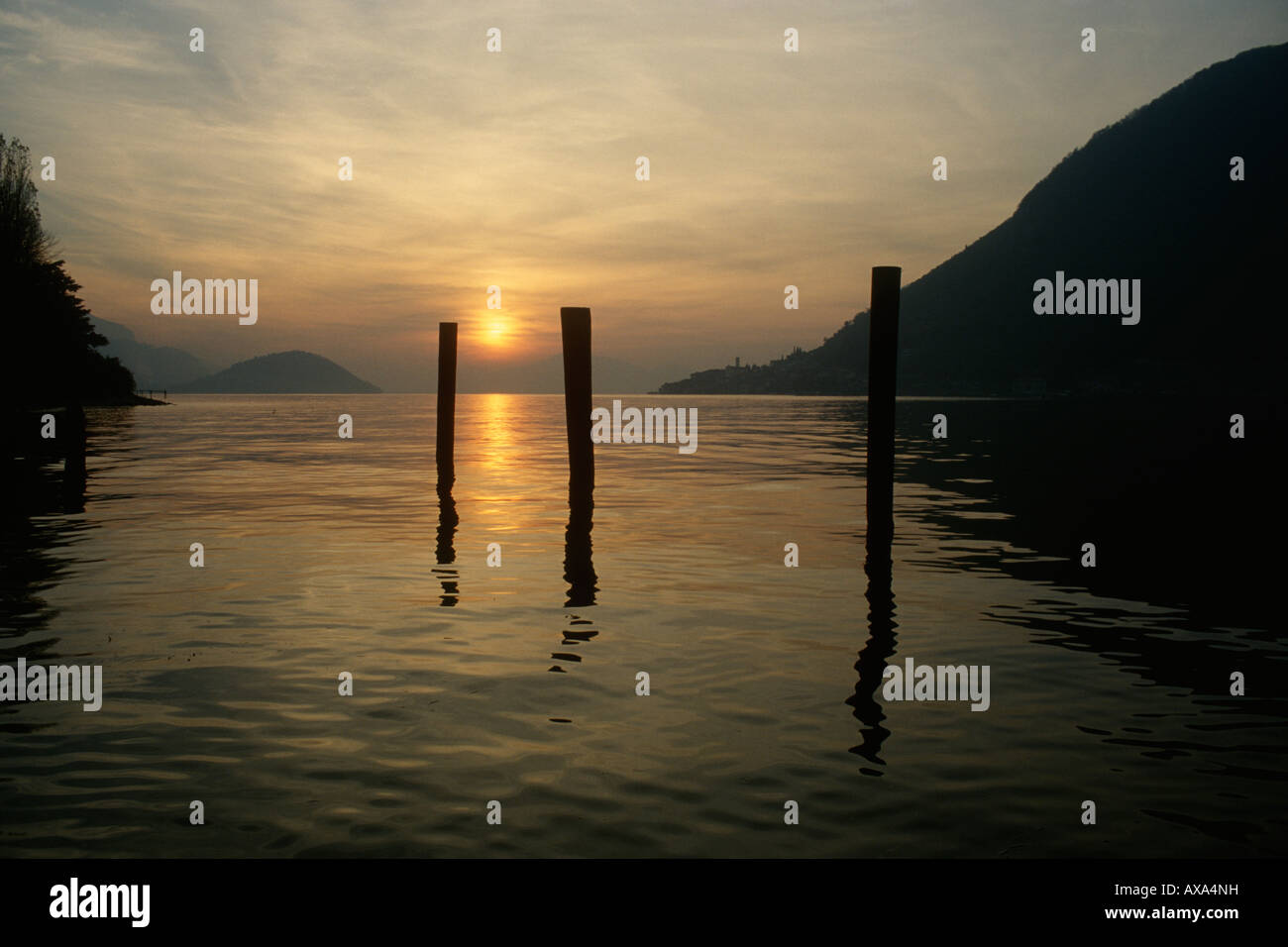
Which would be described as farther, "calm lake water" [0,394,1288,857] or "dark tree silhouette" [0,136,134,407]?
"dark tree silhouette" [0,136,134,407]

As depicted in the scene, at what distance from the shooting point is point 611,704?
8859mm

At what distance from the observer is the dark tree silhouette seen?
55.1 metres

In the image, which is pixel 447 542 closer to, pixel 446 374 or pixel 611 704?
pixel 446 374

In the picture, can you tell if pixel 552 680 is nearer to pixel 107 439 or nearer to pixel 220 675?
pixel 220 675

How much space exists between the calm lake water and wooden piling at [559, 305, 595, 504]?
127 cm

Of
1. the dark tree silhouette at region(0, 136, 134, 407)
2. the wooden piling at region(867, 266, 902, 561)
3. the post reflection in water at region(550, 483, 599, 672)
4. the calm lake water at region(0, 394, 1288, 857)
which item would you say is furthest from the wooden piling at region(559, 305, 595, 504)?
the dark tree silhouette at region(0, 136, 134, 407)

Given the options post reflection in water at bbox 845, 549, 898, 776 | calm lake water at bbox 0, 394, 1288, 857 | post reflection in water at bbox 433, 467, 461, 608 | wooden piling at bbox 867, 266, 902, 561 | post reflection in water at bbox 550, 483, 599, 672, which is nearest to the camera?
calm lake water at bbox 0, 394, 1288, 857

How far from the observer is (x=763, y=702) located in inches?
350

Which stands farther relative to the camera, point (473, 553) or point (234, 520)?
point (234, 520)

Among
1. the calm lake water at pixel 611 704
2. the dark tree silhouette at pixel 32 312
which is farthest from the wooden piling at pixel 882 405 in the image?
the dark tree silhouette at pixel 32 312

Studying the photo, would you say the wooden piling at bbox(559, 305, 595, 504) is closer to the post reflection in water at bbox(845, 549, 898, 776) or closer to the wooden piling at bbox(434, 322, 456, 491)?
the post reflection in water at bbox(845, 549, 898, 776)

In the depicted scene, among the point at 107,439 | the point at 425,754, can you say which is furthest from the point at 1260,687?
the point at 107,439

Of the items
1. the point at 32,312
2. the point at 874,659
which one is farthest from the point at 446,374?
the point at 32,312
